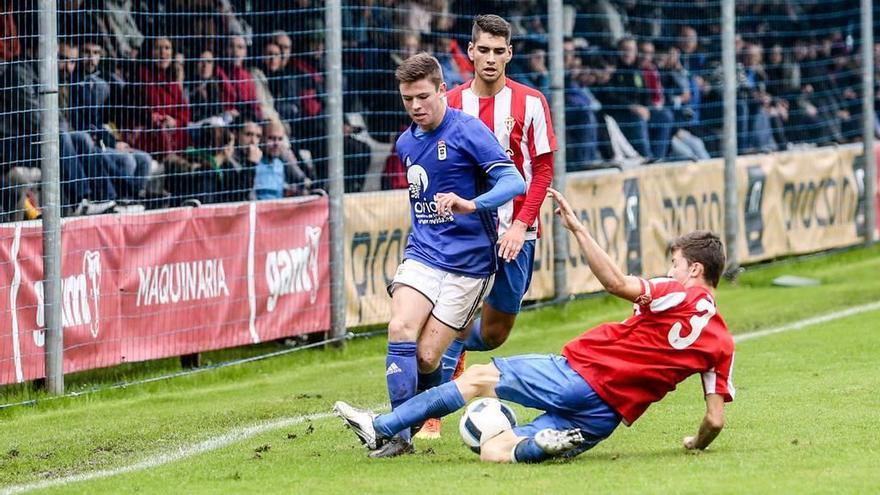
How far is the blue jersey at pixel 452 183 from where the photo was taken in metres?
7.95

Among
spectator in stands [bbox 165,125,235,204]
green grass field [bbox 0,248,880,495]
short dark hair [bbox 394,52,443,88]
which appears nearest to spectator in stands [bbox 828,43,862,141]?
green grass field [bbox 0,248,880,495]

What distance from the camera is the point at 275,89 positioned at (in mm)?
13164

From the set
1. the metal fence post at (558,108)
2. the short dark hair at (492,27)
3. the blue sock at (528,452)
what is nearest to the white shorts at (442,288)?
the blue sock at (528,452)

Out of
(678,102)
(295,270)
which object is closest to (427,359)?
(295,270)

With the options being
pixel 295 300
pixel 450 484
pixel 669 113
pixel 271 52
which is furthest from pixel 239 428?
pixel 669 113

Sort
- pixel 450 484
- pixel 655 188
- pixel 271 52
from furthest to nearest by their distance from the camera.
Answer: pixel 655 188
pixel 271 52
pixel 450 484

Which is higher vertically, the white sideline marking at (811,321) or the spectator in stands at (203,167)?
the spectator in stands at (203,167)

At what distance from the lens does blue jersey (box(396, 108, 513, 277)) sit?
7945mm

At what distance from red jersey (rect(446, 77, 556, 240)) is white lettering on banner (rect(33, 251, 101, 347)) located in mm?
3109

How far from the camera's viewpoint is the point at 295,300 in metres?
12.6

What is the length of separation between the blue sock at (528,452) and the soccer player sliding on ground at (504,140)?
128 centimetres

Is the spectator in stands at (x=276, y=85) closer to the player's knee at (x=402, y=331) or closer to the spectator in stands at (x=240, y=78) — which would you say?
the spectator in stands at (x=240, y=78)

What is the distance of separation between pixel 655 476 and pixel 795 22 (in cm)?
1532

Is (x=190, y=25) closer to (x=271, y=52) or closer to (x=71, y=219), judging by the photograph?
(x=271, y=52)
